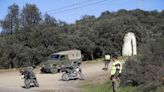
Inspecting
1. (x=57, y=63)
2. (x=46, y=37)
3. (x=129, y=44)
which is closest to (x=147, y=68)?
(x=57, y=63)

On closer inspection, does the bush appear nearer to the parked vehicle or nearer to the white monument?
the parked vehicle

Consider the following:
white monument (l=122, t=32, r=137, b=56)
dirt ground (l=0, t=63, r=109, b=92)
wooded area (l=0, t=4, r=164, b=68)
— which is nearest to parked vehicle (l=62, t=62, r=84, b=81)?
dirt ground (l=0, t=63, r=109, b=92)

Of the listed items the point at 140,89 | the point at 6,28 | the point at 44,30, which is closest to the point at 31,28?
the point at 44,30

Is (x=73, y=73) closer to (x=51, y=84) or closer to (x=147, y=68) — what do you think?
(x=51, y=84)

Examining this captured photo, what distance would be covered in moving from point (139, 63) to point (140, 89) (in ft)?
10.8

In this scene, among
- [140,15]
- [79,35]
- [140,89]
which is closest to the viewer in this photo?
[140,89]

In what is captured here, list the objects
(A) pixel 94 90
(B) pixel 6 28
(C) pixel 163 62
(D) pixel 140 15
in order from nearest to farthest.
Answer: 1. (C) pixel 163 62
2. (A) pixel 94 90
3. (B) pixel 6 28
4. (D) pixel 140 15

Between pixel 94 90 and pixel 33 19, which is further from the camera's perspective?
pixel 33 19

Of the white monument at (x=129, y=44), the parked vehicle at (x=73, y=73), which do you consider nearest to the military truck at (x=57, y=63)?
the parked vehicle at (x=73, y=73)

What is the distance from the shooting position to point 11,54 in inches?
2790

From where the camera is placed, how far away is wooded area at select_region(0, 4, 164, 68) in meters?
70.4

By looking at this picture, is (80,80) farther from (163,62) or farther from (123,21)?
(123,21)

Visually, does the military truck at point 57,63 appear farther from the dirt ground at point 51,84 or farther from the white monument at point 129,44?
the white monument at point 129,44

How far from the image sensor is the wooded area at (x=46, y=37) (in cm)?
7038
